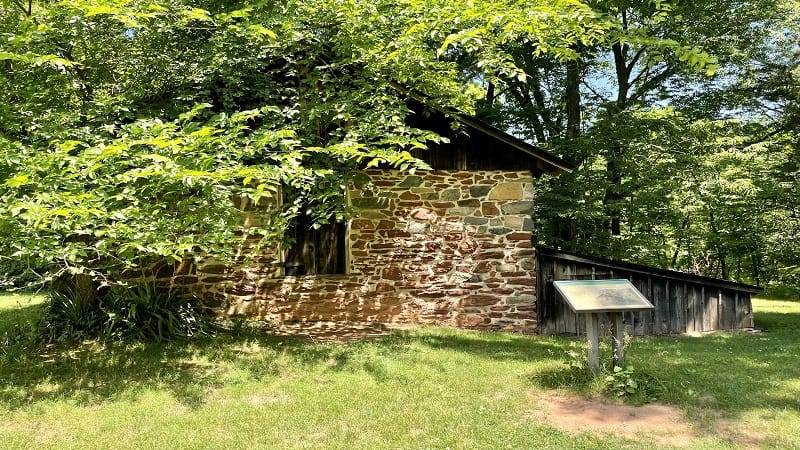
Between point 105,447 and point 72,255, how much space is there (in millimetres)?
1618

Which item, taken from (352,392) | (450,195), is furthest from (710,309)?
(352,392)

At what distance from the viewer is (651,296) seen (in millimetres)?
9430

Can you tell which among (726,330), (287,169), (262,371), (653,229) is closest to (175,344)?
(262,371)

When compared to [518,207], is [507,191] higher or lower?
higher

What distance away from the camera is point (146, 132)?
519 cm

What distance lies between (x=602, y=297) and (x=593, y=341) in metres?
0.44

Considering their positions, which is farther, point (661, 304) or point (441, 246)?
point (661, 304)

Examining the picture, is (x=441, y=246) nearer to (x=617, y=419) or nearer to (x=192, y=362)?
(x=192, y=362)

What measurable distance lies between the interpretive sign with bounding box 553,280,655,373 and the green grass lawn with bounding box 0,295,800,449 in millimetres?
349

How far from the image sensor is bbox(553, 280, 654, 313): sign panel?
5.01 m

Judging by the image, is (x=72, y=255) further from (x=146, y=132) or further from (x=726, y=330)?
(x=726, y=330)

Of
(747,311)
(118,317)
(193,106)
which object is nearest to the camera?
(193,106)

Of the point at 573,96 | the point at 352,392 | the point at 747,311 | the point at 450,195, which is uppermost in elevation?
the point at 573,96

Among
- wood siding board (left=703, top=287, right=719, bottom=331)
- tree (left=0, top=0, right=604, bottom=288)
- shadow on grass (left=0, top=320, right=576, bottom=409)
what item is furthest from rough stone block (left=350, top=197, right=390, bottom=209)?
wood siding board (left=703, top=287, right=719, bottom=331)
